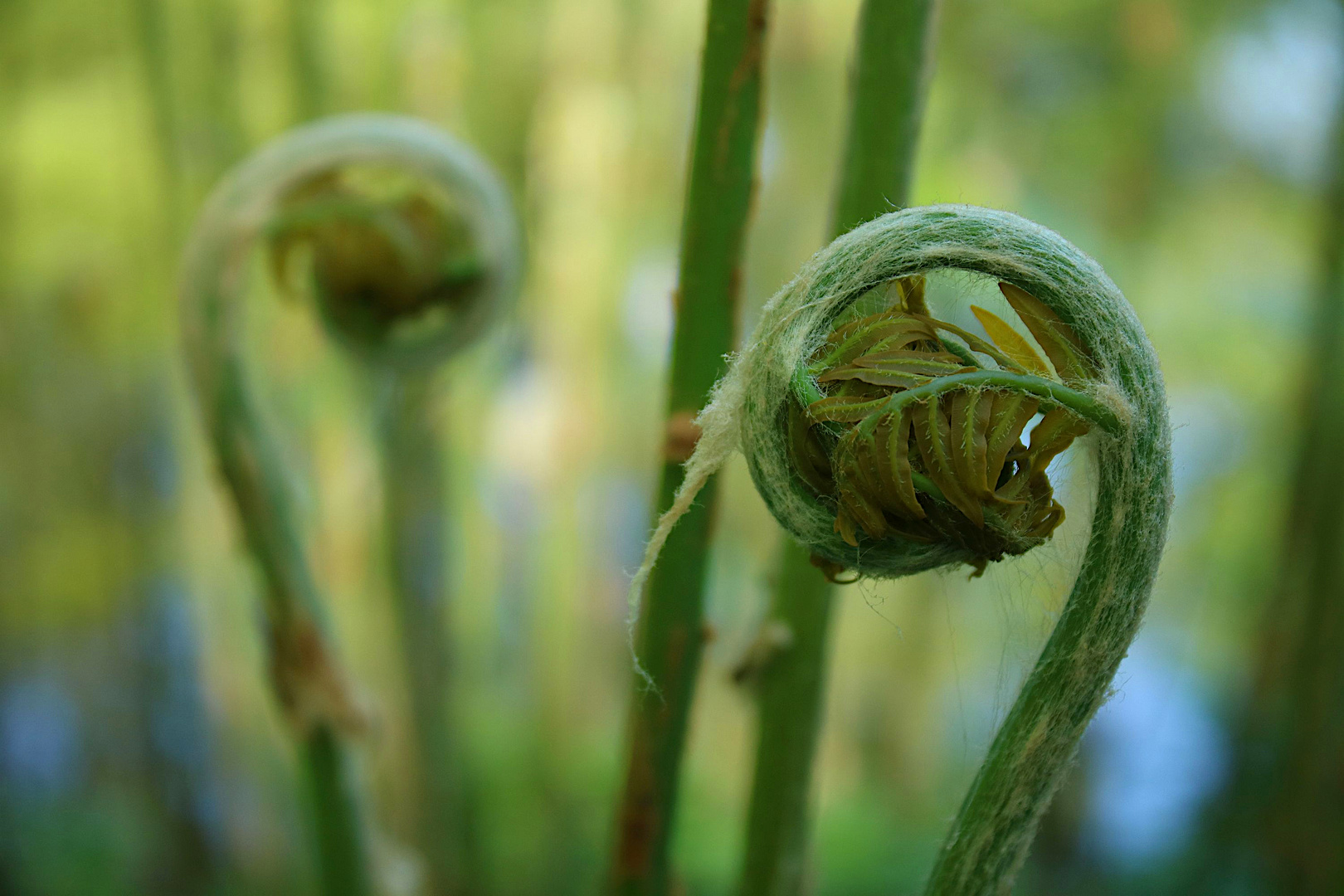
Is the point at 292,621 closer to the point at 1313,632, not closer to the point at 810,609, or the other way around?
the point at 810,609

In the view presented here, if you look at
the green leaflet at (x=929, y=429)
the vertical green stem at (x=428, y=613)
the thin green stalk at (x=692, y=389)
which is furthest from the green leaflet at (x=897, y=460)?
the vertical green stem at (x=428, y=613)

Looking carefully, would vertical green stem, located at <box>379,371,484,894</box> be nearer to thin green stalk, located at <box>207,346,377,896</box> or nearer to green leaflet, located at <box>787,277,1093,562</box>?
thin green stalk, located at <box>207,346,377,896</box>

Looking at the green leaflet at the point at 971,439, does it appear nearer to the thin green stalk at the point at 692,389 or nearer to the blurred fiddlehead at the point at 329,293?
the thin green stalk at the point at 692,389

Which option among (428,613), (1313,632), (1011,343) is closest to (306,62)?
(428,613)

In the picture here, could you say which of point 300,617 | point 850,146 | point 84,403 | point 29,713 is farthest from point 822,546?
point 29,713

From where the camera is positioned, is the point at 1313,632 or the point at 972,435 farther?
the point at 1313,632

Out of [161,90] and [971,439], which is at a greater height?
[161,90]

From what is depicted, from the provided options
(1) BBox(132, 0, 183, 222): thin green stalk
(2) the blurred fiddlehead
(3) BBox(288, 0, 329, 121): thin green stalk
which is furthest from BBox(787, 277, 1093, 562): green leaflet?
(1) BBox(132, 0, 183, 222): thin green stalk

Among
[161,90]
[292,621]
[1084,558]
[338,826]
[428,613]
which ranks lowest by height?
[428,613]

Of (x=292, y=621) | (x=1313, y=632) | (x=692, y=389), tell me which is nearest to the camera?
(x=692, y=389)
